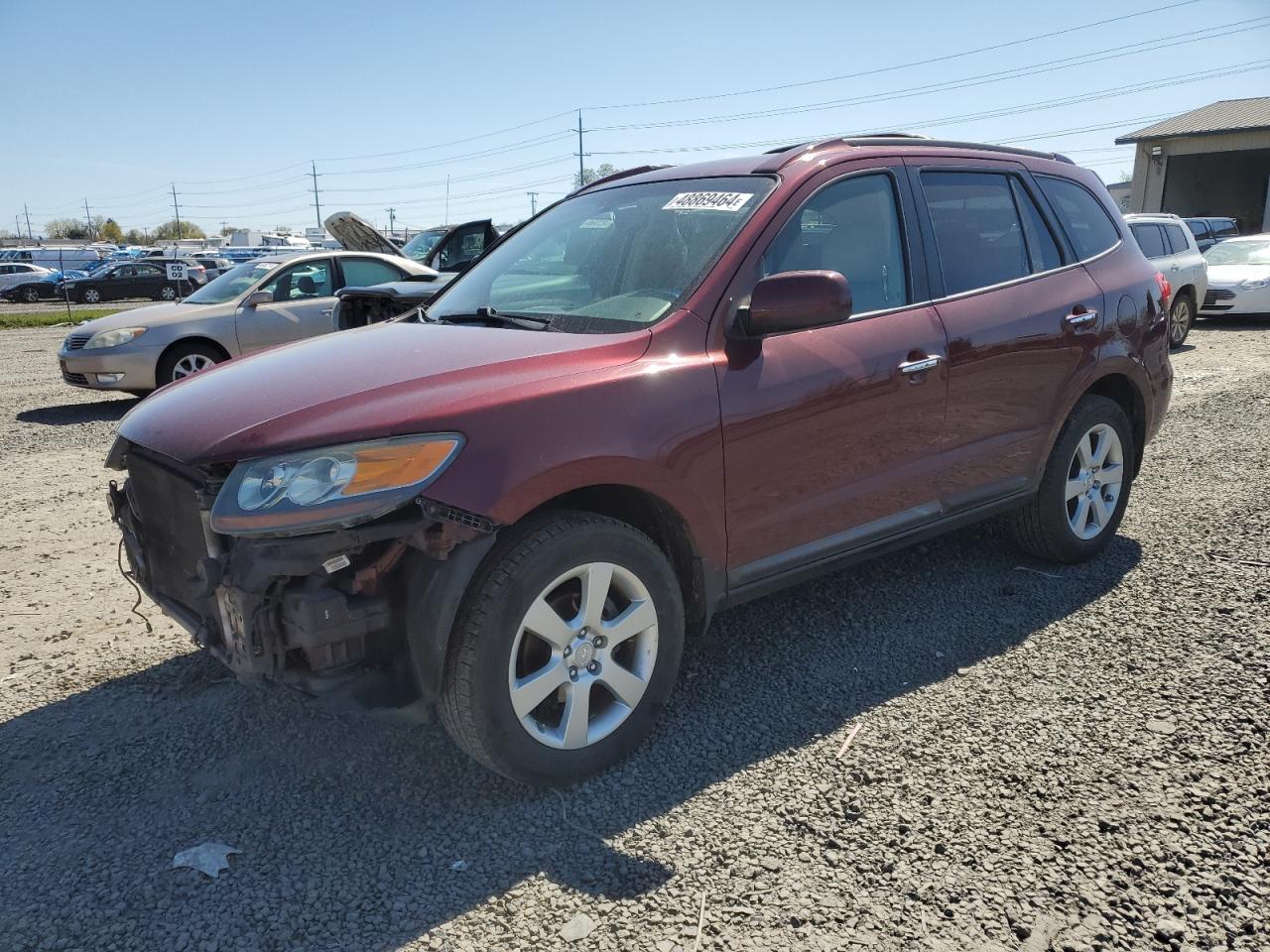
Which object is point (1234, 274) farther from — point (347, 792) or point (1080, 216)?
point (347, 792)

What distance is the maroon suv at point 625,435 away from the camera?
247 centimetres

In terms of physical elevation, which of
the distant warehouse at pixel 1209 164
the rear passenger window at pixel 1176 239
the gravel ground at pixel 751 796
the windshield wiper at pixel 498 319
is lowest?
the gravel ground at pixel 751 796

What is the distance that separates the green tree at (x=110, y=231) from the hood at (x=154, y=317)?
370ft

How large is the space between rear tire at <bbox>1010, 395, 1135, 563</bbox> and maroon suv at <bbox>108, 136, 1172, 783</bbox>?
2cm

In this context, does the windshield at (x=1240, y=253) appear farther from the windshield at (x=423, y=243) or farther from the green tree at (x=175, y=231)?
the green tree at (x=175, y=231)

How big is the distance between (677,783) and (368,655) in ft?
3.34

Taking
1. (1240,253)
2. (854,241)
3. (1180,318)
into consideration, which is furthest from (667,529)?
(1240,253)

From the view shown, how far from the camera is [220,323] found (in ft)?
31.2

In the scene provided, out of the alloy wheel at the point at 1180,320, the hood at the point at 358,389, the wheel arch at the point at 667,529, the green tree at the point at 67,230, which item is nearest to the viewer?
the hood at the point at 358,389

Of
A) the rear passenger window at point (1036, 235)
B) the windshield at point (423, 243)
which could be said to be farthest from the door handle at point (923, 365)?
the windshield at point (423, 243)

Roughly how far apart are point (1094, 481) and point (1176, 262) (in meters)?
10.1

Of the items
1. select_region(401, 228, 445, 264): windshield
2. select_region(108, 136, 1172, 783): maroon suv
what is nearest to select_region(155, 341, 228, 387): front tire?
select_region(401, 228, 445, 264): windshield

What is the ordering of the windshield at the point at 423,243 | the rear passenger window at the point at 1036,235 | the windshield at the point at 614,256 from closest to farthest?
1. the windshield at the point at 614,256
2. the rear passenger window at the point at 1036,235
3. the windshield at the point at 423,243

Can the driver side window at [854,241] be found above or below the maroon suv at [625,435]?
above
